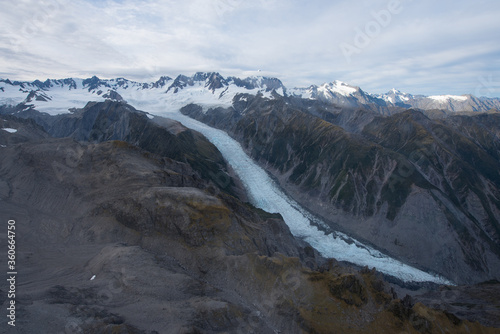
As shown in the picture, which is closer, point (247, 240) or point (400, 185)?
point (247, 240)

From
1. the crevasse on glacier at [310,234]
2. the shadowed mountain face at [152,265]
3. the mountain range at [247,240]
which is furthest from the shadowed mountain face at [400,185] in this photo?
the shadowed mountain face at [152,265]

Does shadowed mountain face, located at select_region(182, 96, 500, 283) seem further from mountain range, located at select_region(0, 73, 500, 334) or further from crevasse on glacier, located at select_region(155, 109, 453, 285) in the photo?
crevasse on glacier, located at select_region(155, 109, 453, 285)

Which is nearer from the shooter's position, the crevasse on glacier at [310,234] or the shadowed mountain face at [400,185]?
the crevasse on glacier at [310,234]

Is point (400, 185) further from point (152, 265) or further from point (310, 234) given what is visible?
point (152, 265)

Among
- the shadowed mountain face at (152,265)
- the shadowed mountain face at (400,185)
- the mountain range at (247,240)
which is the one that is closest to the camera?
the shadowed mountain face at (152,265)

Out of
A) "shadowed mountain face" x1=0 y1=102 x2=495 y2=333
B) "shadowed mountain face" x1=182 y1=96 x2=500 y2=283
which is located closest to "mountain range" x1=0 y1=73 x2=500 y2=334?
"shadowed mountain face" x1=0 y1=102 x2=495 y2=333

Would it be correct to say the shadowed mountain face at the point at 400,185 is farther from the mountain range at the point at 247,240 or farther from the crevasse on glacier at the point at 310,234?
the crevasse on glacier at the point at 310,234

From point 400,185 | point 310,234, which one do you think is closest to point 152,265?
point 310,234

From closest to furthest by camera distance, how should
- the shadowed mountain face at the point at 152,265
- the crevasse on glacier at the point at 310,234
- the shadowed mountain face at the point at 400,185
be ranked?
the shadowed mountain face at the point at 152,265 < the crevasse on glacier at the point at 310,234 < the shadowed mountain face at the point at 400,185
